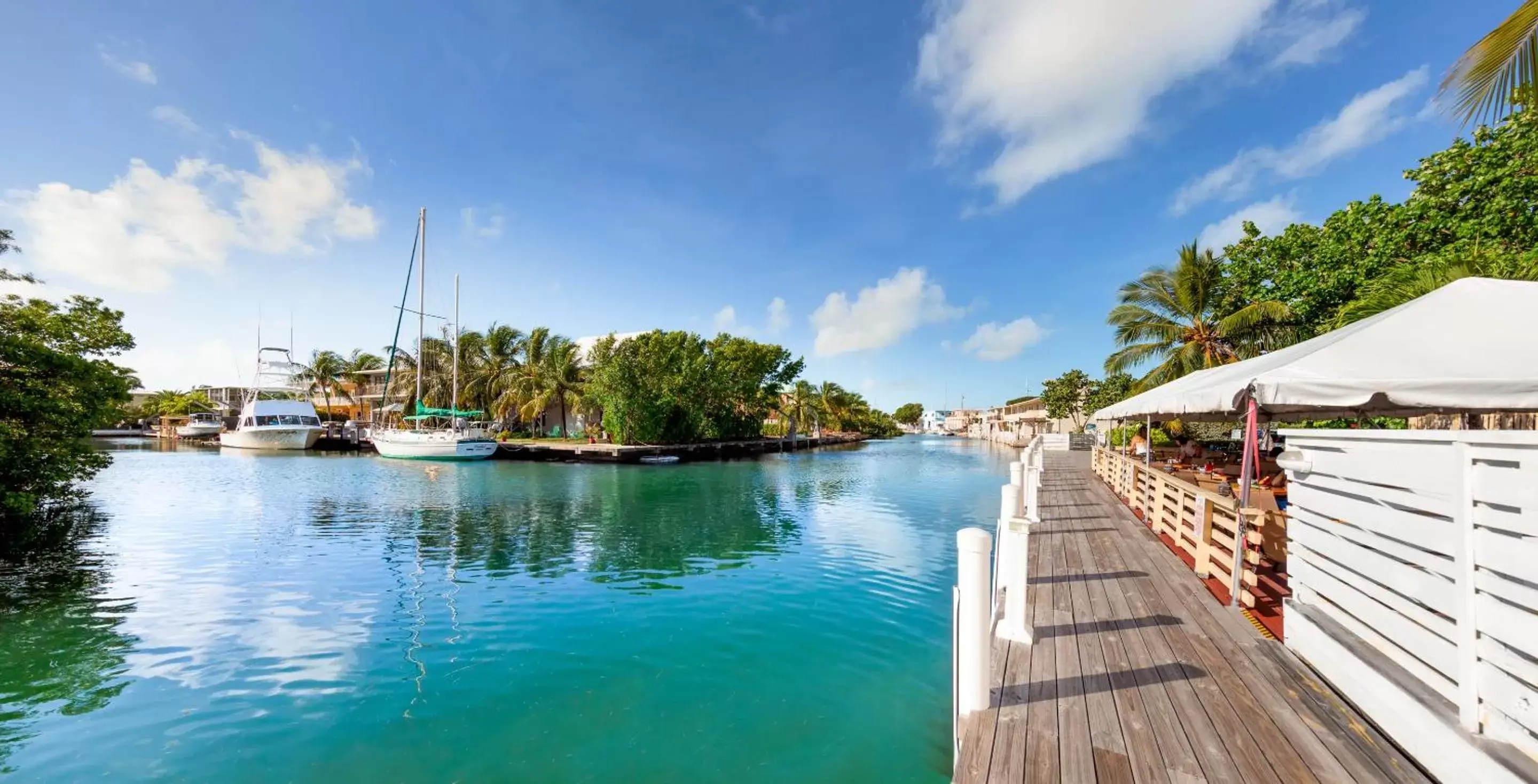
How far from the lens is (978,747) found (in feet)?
9.50

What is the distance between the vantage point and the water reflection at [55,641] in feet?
17.0

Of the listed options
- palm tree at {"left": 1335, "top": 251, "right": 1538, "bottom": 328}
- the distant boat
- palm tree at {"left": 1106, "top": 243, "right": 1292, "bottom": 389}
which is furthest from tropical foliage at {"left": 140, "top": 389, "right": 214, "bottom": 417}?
palm tree at {"left": 1335, "top": 251, "right": 1538, "bottom": 328}

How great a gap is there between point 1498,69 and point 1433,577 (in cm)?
547

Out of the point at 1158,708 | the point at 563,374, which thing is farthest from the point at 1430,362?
the point at 563,374

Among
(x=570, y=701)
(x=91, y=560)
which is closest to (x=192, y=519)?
(x=91, y=560)

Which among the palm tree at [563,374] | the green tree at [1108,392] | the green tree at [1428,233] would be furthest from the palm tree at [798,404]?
the green tree at [1428,233]

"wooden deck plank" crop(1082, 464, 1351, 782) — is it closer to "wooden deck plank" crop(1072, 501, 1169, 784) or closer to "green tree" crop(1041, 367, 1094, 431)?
"wooden deck plank" crop(1072, 501, 1169, 784)

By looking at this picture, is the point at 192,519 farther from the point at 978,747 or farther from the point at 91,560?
the point at 978,747

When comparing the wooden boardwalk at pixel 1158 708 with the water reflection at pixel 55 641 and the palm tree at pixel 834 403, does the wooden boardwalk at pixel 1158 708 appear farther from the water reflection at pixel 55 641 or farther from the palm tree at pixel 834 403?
the palm tree at pixel 834 403

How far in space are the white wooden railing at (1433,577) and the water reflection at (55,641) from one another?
9011 millimetres

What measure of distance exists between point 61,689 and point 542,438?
39.4 m

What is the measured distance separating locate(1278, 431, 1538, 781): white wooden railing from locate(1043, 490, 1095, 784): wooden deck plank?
54.4 inches

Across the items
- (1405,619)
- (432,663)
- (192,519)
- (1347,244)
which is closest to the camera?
(1405,619)

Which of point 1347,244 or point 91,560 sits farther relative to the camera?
point 1347,244
